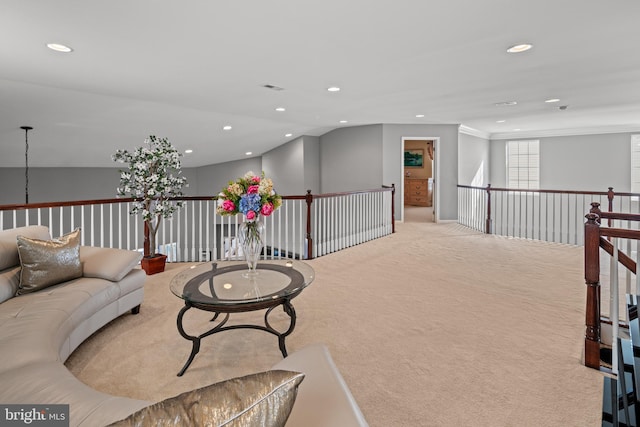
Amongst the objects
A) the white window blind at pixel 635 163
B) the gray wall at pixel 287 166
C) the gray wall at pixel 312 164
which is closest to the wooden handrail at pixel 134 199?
the gray wall at pixel 312 164

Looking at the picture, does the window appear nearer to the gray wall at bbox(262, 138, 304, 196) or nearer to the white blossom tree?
the gray wall at bbox(262, 138, 304, 196)

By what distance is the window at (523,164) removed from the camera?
11.2m

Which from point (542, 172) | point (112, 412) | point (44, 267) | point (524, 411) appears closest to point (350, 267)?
point (524, 411)

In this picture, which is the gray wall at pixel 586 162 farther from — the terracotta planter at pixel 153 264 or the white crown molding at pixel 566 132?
the terracotta planter at pixel 153 264

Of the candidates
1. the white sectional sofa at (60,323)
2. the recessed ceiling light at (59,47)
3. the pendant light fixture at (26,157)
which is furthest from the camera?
the pendant light fixture at (26,157)

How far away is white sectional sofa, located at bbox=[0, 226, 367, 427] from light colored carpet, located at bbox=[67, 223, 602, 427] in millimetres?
388

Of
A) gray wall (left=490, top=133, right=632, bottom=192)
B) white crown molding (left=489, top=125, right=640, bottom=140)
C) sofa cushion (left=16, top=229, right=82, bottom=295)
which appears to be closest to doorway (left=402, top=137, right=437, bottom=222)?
white crown molding (left=489, top=125, right=640, bottom=140)

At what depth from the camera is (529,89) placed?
5320mm

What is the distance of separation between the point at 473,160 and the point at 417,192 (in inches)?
112

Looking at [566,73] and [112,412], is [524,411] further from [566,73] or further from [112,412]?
[566,73]

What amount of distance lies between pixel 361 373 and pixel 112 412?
1.53 m

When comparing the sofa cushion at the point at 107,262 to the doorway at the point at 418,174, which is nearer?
the sofa cushion at the point at 107,262

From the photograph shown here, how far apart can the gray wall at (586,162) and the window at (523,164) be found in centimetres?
16

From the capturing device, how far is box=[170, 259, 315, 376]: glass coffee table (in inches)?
93.8
